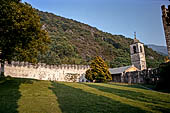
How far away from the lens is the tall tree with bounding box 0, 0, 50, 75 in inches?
438

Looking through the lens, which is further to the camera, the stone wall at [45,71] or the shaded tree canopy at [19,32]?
the stone wall at [45,71]

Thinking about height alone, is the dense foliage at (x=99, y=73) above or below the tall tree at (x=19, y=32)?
below

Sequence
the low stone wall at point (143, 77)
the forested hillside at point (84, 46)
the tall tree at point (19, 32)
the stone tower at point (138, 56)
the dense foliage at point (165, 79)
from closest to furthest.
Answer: the tall tree at point (19, 32) < the dense foliage at point (165, 79) < the low stone wall at point (143, 77) < the stone tower at point (138, 56) < the forested hillside at point (84, 46)

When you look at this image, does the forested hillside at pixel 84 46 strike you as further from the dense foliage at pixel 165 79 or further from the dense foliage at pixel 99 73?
the dense foliage at pixel 165 79

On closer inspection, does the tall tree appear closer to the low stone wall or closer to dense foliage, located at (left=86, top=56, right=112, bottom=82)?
dense foliage, located at (left=86, top=56, right=112, bottom=82)

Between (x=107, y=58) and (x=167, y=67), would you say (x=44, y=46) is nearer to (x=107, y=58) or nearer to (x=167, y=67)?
(x=167, y=67)

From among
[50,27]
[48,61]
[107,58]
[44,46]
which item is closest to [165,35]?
[44,46]

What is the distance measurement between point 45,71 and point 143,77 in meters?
24.1

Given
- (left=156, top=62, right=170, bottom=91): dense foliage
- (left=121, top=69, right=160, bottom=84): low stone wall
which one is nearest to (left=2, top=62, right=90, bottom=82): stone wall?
(left=121, top=69, right=160, bottom=84): low stone wall

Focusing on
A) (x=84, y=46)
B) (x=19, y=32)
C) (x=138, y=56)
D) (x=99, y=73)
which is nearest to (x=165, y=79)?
(x=99, y=73)

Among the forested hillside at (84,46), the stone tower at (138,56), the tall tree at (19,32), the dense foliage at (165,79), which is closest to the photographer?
the tall tree at (19,32)

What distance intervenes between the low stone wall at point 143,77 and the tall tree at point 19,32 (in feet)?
79.8

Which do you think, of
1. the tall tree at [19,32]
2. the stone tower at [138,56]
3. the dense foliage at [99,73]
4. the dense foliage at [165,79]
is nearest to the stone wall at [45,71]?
the dense foliage at [99,73]

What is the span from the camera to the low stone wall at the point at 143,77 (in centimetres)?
2986
